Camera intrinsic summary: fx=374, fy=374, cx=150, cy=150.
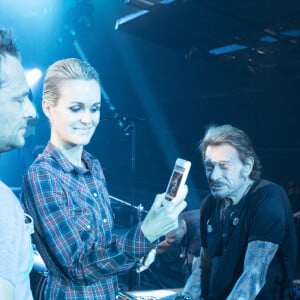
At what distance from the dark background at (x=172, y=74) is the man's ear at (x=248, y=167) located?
112 inches

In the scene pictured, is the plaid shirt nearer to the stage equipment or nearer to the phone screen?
the phone screen

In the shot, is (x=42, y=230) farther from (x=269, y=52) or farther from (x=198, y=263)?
(x=269, y=52)

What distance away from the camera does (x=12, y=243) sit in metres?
0.82

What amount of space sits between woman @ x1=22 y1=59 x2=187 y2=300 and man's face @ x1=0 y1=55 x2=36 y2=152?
440 millimetres

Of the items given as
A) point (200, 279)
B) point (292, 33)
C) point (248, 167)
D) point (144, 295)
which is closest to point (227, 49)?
point (292, 33)

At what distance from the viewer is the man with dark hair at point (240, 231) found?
2123 mm

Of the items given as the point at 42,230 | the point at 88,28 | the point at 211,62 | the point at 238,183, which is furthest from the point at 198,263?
the point at 88,28

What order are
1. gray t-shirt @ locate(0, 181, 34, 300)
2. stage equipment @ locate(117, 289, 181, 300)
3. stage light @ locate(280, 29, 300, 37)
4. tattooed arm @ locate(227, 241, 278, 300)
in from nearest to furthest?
gray t-shirt @ locate(0, 181, 34, 300) → tattooed arm @ locate(227, 241, 278, 300) → stage equipment @ locate(117, 289, 181, 300) → stage light @ locate(280, 29, 300, 37)

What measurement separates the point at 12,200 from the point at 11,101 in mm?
279

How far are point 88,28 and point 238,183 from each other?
7.59 m

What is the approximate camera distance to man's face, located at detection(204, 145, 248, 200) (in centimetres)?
244

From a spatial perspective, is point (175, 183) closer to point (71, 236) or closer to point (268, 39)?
point (71, 236)

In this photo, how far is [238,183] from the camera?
2.45 m

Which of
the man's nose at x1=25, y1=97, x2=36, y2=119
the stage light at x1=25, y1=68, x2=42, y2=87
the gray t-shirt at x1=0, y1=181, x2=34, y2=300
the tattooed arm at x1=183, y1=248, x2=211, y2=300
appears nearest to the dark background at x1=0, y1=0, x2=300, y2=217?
the stage light at x1=25, y1=68, x2=42, y2=87
